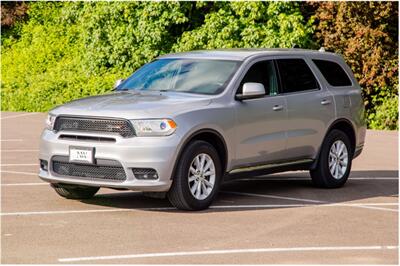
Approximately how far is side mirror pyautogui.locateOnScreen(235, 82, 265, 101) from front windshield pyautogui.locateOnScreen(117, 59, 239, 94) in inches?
8.9

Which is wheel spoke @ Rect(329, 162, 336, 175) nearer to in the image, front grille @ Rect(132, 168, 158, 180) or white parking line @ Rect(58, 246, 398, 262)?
front grille @ Rect(132, 168, 158, 180)

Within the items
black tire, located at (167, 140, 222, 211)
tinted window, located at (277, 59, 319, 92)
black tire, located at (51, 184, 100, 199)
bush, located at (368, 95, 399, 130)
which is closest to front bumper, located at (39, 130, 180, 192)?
black tire, located at (167, 140, 222, 211)

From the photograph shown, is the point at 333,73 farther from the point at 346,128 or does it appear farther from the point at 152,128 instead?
the point at 152,128

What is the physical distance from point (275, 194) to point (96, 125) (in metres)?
2.75

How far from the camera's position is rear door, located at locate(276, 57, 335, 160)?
12.2m

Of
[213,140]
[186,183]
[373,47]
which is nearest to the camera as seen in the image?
[186,183]

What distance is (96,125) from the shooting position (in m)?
10.6

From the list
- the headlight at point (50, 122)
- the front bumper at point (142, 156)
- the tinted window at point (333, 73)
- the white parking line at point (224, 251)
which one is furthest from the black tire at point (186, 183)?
the tinted window at point (333, 73)

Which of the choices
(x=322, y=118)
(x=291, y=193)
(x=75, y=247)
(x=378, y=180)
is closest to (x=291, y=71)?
(x=322, y=118)

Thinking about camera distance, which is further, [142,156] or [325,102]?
[325,102]

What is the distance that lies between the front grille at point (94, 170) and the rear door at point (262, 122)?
1.49 metres

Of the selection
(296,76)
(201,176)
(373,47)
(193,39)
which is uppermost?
(296,76)

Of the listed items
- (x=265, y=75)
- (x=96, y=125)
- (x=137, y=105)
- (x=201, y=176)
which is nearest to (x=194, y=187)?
(x=201, y=176)

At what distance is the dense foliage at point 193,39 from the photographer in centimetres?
2480
